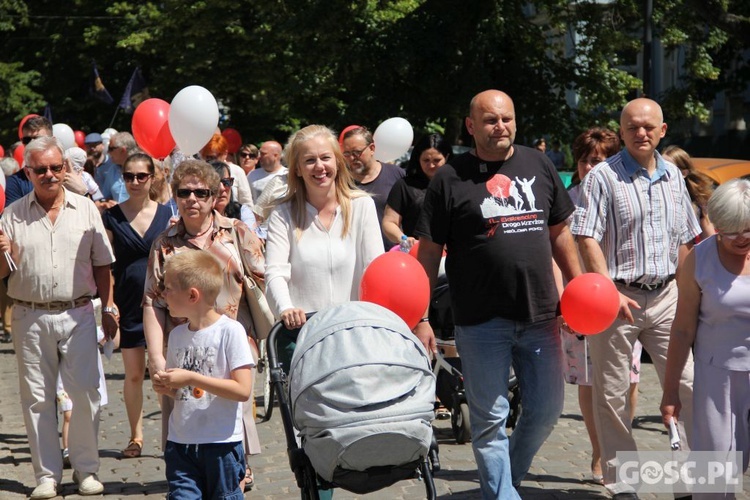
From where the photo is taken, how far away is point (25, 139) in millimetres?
9922

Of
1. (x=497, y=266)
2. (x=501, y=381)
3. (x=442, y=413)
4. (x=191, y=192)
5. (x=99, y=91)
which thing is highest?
(x=99, y=91)

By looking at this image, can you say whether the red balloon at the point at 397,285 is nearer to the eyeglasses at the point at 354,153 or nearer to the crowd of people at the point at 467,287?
the crowd of people at the point at 467,287

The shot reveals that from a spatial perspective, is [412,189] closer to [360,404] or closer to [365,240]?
[365,240]

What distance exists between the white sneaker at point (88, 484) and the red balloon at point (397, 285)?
8.75ft

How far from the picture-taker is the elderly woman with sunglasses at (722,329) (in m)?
Answer: 5.36

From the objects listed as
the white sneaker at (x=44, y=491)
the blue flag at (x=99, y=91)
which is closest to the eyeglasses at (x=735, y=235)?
the white sneaker at (x=44, y=491)

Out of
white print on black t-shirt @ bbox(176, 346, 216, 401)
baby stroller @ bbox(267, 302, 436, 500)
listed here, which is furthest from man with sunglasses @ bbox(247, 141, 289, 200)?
baby stroller @ bbox(267, 302, 436, 500)

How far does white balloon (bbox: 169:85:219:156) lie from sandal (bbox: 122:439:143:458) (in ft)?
8.00

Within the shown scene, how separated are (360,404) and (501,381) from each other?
184cm

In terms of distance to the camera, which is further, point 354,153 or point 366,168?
point 366,168

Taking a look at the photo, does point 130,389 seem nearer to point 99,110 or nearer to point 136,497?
point 136,497

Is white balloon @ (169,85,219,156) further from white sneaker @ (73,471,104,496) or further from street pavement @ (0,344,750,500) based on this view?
white sneaker @ (73,471,104,496)

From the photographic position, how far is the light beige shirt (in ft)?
24.5

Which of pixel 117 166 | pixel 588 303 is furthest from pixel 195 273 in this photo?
pixel 117 166
